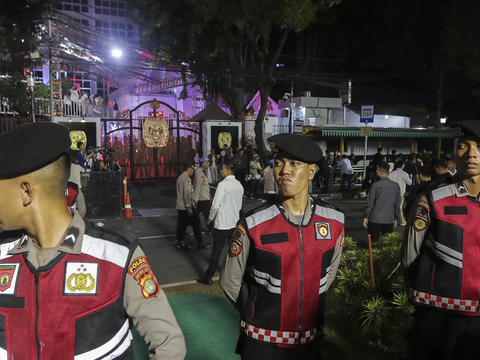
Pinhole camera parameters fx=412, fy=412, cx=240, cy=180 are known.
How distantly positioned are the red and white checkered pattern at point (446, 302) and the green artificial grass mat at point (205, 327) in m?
1.96

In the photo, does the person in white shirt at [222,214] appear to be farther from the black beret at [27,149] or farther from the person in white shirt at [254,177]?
the person in white shirt at [254,177]

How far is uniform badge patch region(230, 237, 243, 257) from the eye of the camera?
8.67ft

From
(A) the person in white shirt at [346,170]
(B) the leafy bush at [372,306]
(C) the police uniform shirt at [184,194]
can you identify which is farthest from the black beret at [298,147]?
(A) the person in white shirt at [346,170]

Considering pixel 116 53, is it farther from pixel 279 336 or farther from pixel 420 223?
pixel 279 336

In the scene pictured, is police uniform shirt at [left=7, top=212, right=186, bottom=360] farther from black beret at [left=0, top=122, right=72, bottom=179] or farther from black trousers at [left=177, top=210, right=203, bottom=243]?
black trousers at [left=177, top=210, right=203, bottom=243]

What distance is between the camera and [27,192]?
157cm

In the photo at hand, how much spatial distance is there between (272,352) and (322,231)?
804 millimetres

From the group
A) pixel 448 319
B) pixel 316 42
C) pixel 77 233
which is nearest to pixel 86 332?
pixel 77 233

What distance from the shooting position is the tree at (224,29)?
15016mm

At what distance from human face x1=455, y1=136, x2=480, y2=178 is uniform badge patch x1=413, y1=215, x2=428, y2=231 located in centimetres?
44

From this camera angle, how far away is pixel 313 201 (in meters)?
2.77

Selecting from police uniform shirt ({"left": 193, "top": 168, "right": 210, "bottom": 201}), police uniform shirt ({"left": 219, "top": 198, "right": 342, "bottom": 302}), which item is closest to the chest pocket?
police uniform shirt ({"left": 219, "top": 198, "right": 342, "bottom": 302})

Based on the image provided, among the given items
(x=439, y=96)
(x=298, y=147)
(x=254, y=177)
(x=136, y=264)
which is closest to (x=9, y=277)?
(x=136, y=264)

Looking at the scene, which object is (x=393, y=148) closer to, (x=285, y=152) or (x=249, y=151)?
(x=249, y=151)
